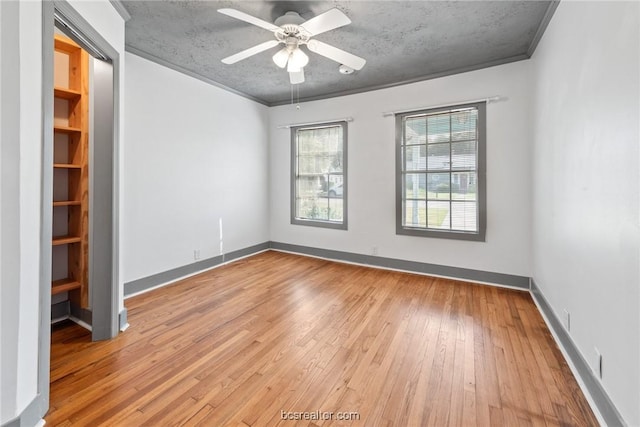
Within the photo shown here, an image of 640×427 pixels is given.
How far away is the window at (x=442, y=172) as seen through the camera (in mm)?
3535

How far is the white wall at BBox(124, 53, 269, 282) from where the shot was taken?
314cm

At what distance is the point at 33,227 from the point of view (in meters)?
1.41

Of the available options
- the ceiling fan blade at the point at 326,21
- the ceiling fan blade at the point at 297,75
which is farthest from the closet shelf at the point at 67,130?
the ceiling fan blade at the point at 326,21

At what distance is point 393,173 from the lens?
13.4 feet

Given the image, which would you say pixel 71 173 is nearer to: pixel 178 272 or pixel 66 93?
pixel 66 93

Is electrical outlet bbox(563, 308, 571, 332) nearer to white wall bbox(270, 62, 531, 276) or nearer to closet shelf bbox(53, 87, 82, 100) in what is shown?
white wall bbox(270, 62, 531, 276)

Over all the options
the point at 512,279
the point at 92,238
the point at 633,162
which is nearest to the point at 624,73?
the point at 633,162

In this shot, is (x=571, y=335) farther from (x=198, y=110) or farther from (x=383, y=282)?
(x=198, y=110)

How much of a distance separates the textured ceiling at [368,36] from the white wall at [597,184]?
19.7 inches

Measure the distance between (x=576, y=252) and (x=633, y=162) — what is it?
33.8 inches

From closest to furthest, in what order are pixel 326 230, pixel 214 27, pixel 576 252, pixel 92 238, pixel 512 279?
pixel 576 252, pixel 92 238, pixel 214 27, pixel 512 279, pixel 326 230

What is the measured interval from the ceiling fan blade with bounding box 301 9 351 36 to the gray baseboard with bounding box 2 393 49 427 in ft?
9.21

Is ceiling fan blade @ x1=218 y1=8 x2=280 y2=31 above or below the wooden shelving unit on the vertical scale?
above

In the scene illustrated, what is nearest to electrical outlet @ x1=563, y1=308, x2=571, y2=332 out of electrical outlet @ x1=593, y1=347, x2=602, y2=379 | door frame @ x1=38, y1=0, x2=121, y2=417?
electrical outlet @ x1=593, y1=347, x2=602, y2=379
